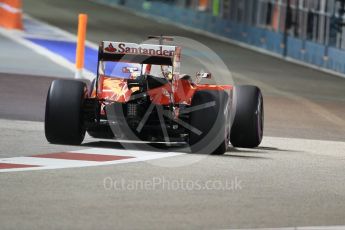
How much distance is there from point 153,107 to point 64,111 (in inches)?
38.7

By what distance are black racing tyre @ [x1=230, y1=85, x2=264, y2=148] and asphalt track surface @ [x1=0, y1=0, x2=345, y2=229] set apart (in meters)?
0.22

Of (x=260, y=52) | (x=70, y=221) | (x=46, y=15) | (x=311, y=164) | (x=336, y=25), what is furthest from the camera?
(x=46, y=15)

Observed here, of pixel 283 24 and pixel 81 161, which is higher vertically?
pixel 81 161

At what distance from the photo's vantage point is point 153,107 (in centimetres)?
1439

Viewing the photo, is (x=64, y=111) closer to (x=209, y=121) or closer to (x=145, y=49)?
(x=145, y=49)

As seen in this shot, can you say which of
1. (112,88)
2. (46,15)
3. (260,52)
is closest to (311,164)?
(112,88)

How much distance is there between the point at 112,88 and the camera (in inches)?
581

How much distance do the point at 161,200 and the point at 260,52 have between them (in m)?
27.6

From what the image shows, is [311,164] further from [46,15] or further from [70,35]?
[46,15]

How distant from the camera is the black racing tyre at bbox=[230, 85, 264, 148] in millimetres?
15055

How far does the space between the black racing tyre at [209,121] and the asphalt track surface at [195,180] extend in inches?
8.6

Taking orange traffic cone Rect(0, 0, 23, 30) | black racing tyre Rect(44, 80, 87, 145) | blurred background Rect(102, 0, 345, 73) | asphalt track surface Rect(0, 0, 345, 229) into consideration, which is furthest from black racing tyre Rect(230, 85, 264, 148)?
orange traffic cone Rect(0, 0, 23, 30)

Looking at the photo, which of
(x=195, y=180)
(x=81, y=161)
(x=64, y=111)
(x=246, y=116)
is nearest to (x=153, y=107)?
(x=64, y=111)

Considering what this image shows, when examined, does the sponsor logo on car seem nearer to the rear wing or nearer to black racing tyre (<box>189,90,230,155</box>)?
the rear wing
